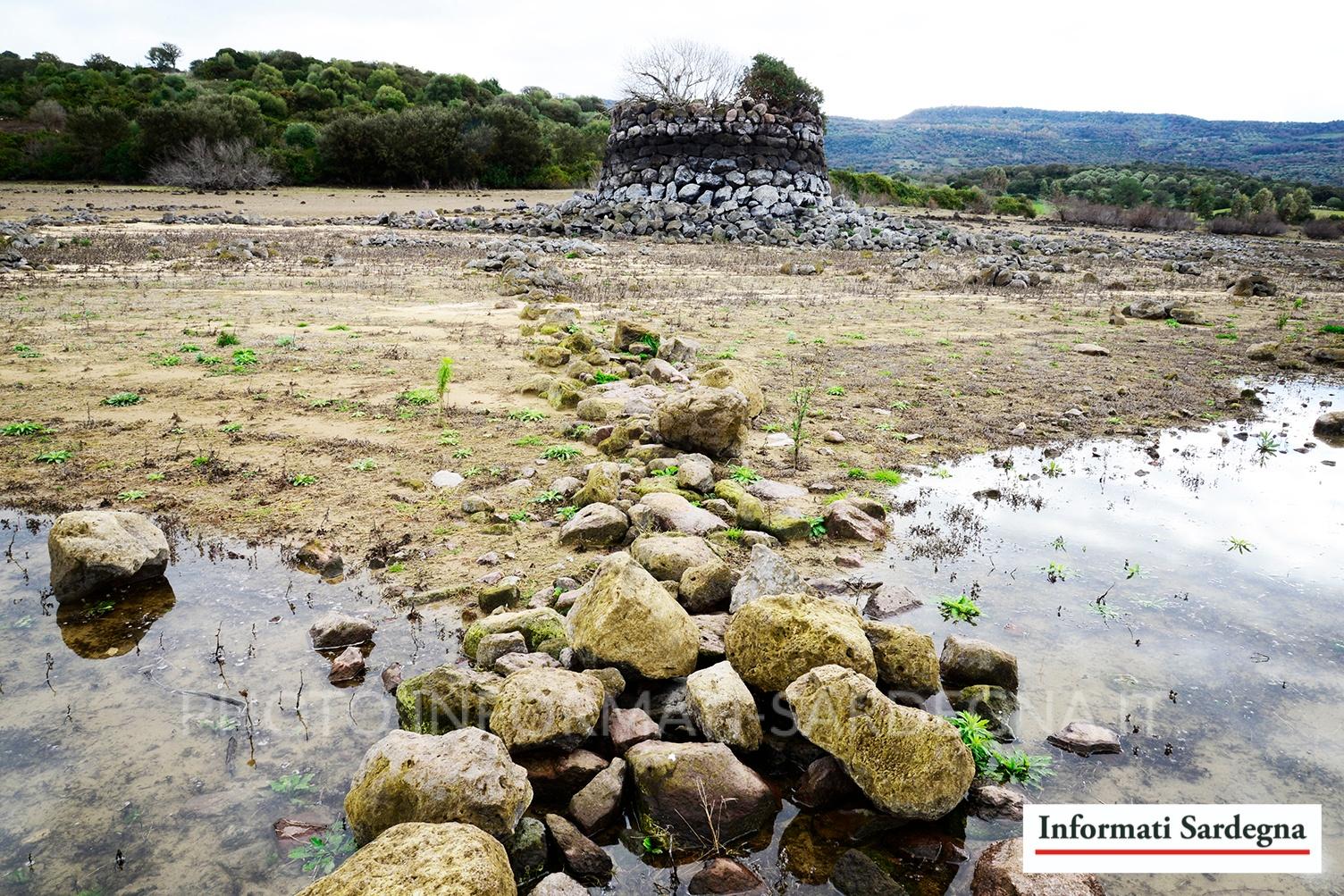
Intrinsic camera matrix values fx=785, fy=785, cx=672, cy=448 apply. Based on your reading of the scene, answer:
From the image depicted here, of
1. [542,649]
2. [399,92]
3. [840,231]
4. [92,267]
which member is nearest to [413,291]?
[92,267]

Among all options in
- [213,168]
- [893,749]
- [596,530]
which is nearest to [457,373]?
[596,530]

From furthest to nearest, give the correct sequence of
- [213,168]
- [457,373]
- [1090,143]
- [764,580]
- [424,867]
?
[1090,143], [213,168], [457,373], [764,580], [424,867]

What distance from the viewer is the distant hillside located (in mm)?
100312

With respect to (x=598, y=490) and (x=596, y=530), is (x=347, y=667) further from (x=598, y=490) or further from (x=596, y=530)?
(x=598, y=490)

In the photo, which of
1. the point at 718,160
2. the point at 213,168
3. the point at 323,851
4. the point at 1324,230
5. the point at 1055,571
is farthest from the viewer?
the point at 213,168

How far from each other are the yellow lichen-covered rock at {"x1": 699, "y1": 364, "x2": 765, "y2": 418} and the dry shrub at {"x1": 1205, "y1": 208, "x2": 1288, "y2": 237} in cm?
3767

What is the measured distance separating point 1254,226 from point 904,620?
41.8m

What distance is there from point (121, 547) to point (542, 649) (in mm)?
2504

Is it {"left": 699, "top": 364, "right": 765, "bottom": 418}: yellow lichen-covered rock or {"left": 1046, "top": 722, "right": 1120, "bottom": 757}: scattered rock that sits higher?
{"left": 699, "top": 364, "right": 765, "bottom": 418}: yellow lichen-covered rock

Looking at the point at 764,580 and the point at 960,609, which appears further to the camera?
the point at 960,609

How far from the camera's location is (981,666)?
3660 millimetres

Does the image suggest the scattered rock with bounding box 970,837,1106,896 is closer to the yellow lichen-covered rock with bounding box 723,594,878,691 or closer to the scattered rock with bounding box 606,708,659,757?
the yellow lichen-covered rock with bounding box 723,594,878,691

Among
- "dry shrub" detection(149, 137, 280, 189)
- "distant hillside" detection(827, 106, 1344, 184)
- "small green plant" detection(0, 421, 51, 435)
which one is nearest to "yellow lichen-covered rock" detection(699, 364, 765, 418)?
"small green plant" detection(0, 421, 51, 435)

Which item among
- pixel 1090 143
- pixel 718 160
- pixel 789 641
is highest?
pixel 1090 143
